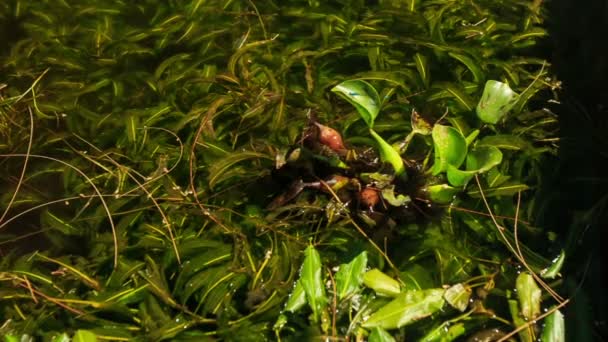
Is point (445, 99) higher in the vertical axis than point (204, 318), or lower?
higher

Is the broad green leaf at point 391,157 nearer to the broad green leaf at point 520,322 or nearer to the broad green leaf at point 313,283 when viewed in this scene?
the broad green leaf at point 313,283

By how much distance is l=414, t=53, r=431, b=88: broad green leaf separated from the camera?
8.68ft

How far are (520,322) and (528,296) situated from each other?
8 centimetres

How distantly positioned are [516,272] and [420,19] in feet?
3.78

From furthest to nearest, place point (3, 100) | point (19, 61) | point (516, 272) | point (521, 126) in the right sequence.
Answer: point (19, 61), point (3, 100), point (521, 126), point (516, 272)

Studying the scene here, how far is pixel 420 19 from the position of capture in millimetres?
2838

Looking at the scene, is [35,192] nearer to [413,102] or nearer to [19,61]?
[19,61]

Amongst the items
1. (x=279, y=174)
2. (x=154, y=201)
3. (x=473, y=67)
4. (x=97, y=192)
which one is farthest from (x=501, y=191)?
(x=97, y=192)

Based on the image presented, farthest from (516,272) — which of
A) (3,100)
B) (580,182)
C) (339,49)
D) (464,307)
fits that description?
(3,100)

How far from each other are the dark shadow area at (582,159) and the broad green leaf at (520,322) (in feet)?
0.36

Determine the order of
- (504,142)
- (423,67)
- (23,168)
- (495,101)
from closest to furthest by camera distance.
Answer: (495,101) → (504,142) → (23,168) → (423,67)

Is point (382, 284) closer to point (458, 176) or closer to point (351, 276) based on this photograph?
point (351, 276)

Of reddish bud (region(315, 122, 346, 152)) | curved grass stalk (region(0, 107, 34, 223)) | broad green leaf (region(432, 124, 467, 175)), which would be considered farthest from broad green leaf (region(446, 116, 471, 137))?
curved grass stalk (region(0, 107, 34, 223))

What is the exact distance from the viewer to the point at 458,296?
202 cm
